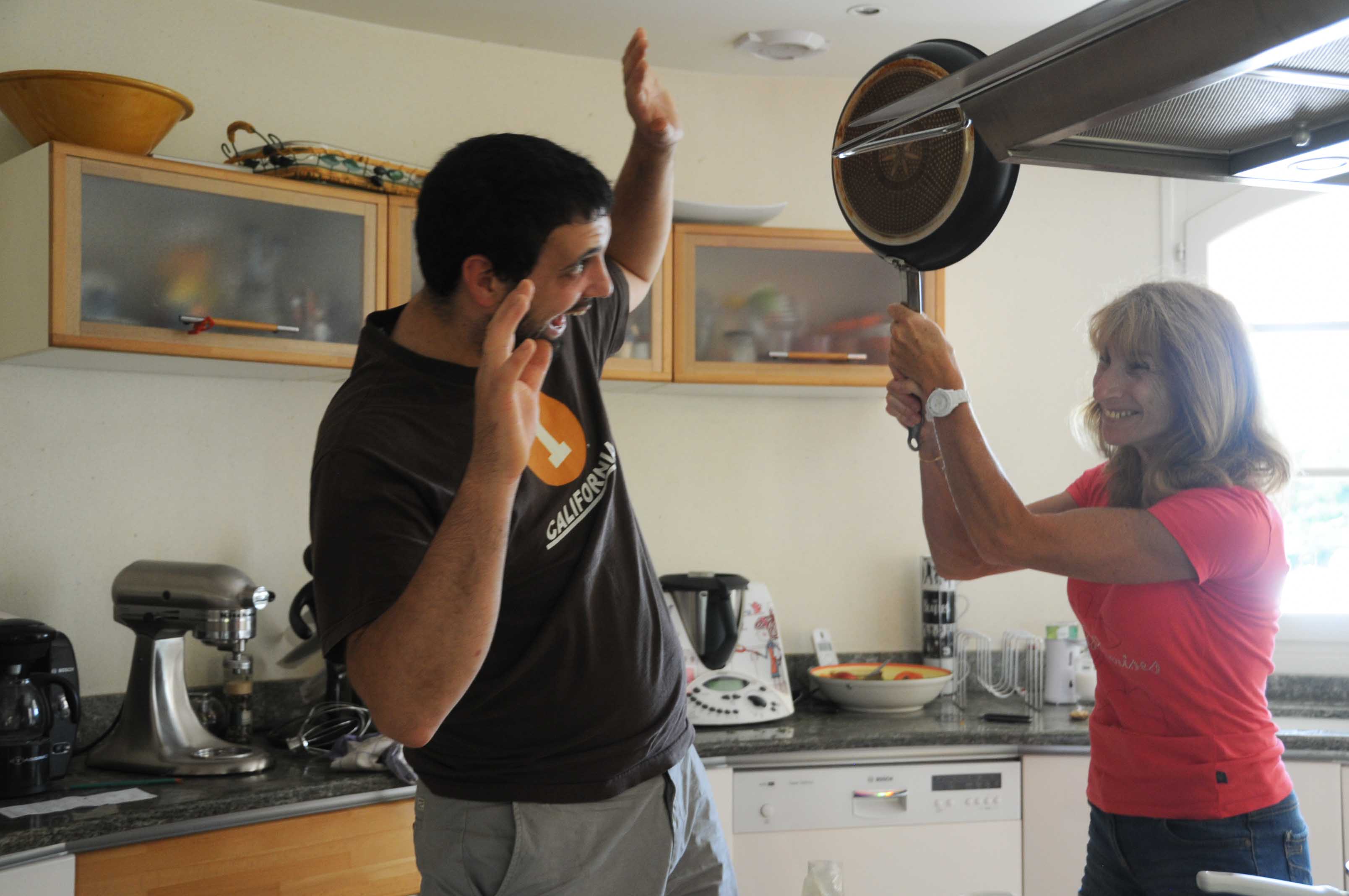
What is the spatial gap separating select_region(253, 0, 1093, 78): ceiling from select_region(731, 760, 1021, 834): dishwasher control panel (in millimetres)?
1719

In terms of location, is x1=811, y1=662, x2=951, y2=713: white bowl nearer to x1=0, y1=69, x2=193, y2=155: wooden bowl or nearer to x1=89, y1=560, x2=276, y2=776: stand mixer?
x1=89, y1=560, x2=276, y2=776: stand mixer

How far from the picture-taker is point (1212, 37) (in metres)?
0.78

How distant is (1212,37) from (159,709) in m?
2.22

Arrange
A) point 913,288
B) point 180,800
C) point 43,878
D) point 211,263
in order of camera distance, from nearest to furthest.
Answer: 1. point 913,288
2. point 43,878
3. point 180,800
4. point 211,263

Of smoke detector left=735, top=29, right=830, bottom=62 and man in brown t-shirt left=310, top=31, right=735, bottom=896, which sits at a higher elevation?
smoke detector left=735, top=29, right=830, bottom=62

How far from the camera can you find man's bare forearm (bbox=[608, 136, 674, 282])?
171cm

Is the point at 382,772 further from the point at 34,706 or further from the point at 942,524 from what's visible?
the point at 942,524

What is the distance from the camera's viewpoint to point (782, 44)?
9.78 ft

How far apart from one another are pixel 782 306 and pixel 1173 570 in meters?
1.55

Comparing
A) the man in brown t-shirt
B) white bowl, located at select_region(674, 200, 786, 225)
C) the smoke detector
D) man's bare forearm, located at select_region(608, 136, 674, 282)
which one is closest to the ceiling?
the smoke detector

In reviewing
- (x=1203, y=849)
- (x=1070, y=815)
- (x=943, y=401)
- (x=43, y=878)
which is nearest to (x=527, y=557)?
(x=943, y=401)

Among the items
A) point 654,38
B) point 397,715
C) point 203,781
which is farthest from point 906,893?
point 654,38

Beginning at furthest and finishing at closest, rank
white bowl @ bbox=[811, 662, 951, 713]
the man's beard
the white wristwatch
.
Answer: white bowl @ bbox=[811, 662, 951, 713]
the white wristwatch
the man's beard

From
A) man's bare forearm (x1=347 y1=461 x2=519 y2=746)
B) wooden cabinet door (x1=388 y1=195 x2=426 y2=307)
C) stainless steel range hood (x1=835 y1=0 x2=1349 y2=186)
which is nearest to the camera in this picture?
stainless steel range hood (x1=835 y1=0 x2=1349 y2=186)
